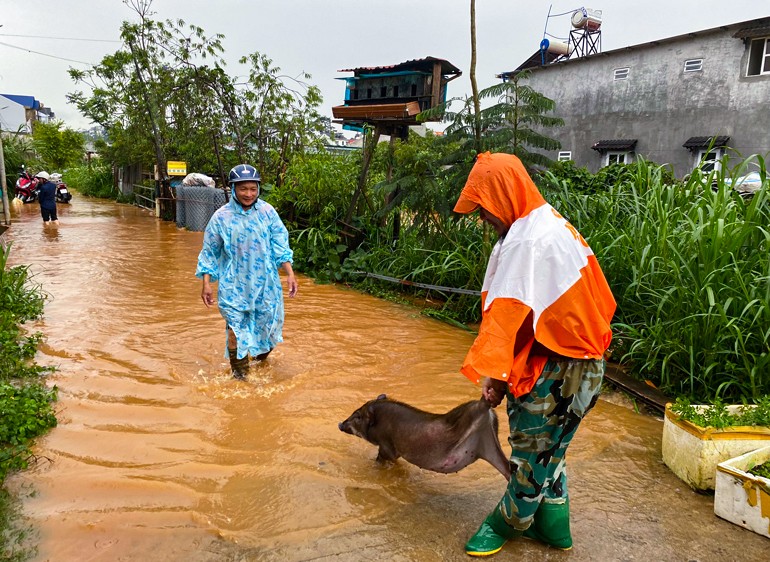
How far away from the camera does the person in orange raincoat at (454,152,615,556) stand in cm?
210

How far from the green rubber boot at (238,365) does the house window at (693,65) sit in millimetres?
16865

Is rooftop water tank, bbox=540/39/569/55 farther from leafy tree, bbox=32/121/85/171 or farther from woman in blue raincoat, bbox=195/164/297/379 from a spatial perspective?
leafy tree, bbox=32/121/85/171

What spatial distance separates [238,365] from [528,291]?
323 centimetres

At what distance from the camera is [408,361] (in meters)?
5.41

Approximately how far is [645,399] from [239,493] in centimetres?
307

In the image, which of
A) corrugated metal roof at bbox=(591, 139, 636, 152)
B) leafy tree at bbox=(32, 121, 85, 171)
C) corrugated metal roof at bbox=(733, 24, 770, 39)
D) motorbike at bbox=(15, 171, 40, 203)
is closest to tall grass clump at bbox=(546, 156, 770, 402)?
corrugated metal roof at bbox=(733, 24, 770, 39)

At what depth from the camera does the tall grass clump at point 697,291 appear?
3.86 m

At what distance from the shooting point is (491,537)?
2531 millimetres

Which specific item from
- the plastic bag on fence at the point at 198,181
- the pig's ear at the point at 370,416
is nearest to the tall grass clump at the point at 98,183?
the plastic bag on fence at the point at 198,181

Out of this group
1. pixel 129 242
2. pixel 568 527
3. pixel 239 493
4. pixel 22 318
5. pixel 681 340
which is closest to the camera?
pixel 568 527

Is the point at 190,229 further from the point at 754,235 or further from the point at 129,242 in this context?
the point at 754,235

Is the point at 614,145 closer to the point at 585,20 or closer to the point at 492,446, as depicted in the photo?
the point at 585,20

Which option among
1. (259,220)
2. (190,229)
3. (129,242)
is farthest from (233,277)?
(190,229)

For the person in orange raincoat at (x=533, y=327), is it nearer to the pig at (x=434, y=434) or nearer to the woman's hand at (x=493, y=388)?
the woman's hand at (x=493, y=388)
